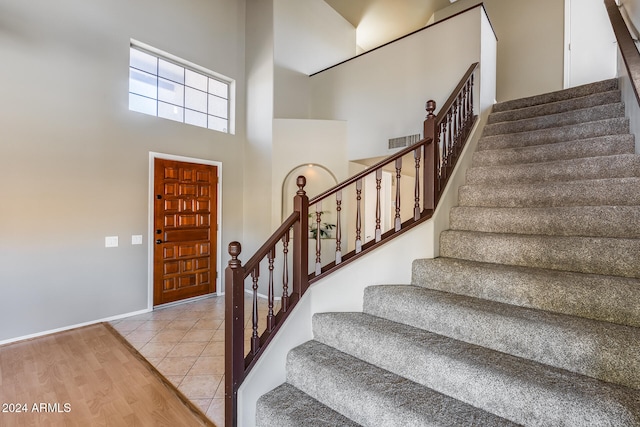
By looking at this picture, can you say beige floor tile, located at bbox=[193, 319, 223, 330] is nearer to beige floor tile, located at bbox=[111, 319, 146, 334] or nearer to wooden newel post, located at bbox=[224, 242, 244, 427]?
beige floor tile, located at bbox=[111, 319, 146, 334]

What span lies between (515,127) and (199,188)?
4296 mm

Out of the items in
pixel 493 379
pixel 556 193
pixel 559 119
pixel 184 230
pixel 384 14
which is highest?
pixel 384 14

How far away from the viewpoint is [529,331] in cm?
136

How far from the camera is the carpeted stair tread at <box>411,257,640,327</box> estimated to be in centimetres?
138

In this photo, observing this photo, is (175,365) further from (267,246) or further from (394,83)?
(394,83)

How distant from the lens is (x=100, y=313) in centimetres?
356

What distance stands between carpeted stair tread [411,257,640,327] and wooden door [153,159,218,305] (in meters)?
3.63

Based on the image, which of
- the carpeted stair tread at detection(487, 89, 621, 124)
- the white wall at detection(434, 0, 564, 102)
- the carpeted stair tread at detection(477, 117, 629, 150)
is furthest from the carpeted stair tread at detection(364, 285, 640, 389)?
the white wall at detection(434, 0, 564, 102)

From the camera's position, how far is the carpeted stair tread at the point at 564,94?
300 centimetres

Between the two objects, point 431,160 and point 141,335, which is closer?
point 431,160

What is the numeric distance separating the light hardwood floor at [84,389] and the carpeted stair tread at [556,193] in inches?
106

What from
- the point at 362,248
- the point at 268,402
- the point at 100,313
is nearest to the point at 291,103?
the point at 362,248

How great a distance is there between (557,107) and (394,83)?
207 cm

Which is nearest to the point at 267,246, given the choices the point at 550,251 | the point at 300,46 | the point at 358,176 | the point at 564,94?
the point at 358,176
